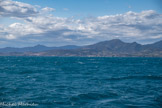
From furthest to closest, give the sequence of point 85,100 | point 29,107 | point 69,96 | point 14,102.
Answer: point 69,96
point 85,100
point 14,102
point 29,107

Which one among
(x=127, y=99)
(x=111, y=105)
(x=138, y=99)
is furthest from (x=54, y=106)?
(x=138, y=99)

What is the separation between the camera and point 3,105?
865 inches

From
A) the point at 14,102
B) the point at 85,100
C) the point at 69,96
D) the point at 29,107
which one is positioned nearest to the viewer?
the point at 29,107

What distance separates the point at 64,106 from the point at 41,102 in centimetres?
356

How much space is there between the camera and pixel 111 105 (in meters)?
23.0

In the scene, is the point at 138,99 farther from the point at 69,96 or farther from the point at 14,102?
the point at 14,102

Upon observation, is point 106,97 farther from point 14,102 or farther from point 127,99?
point 14,102

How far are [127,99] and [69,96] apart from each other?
8.83 m

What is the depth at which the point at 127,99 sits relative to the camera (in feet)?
85.0

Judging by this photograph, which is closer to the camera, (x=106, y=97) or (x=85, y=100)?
(x=85, y=100)

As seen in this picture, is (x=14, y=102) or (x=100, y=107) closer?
(x=100, y=107)

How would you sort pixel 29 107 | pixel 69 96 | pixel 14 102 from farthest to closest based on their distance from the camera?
pixel 69 96 < pixel 14 102 < pixel 29 107

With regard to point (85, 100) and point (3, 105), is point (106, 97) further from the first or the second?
point (3, 105)

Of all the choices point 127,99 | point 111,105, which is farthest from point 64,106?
point 127,99
